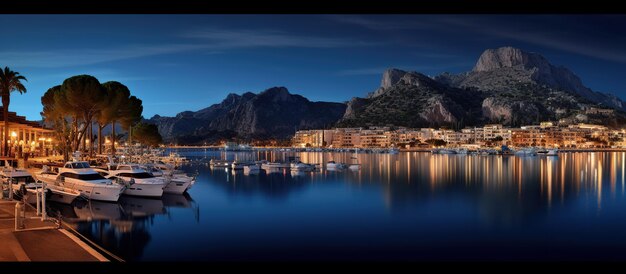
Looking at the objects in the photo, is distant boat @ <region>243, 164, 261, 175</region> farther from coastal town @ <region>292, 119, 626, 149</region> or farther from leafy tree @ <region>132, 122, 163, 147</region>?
coastal town @ <region>292, 119, 626, 149</region>

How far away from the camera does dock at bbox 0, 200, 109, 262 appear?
28.9 ft

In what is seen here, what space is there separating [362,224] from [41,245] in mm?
12409

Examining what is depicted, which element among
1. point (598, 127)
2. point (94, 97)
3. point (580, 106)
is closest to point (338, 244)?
point (94, 97)

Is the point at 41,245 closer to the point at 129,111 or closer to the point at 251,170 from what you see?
the point at 129,111

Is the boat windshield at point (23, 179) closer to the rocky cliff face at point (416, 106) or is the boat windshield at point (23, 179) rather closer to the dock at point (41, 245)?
the dock at point (41, 245)

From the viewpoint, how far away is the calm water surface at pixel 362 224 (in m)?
14.7

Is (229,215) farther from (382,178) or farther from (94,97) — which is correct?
(382,178)

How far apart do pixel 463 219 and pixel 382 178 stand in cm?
2281

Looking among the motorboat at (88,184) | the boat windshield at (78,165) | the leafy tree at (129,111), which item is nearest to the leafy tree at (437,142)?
the leafy tree at (129,111)

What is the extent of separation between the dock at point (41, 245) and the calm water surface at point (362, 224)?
3.00 metres

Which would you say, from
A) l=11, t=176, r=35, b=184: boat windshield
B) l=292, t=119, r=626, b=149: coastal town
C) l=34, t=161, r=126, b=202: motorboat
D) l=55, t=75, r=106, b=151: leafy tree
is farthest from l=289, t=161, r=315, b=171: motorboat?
l=292, t=119, r=626, b=149: coastal town

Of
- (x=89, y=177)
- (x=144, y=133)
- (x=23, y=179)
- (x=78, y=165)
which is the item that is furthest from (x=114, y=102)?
(x=144, y=133)

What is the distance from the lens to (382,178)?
43.8m

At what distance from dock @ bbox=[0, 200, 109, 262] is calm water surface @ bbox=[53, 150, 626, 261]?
300 cm
